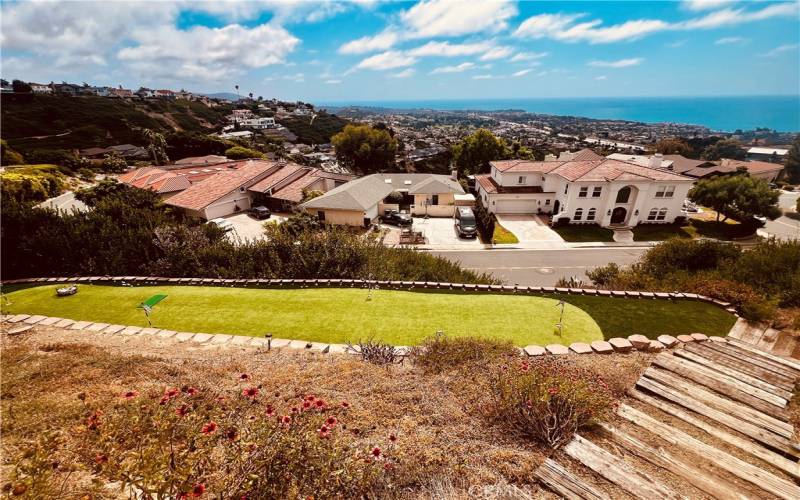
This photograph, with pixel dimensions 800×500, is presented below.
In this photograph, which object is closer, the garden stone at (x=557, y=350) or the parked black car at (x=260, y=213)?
the garden stone at (x=557, y=350)

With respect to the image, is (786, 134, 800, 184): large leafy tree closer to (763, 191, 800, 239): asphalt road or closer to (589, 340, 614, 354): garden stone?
(763, 191, 800, 239): asphalt road

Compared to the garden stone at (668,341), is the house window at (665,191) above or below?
above

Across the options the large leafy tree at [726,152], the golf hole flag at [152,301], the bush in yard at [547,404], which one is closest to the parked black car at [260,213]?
the golf hole flag at [152,301]

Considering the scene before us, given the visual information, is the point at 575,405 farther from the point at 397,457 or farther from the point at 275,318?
the point at 275,318

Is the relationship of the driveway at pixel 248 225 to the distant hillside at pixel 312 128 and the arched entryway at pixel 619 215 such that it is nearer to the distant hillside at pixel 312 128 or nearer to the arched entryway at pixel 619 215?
the arched entryway at pixel 619 215

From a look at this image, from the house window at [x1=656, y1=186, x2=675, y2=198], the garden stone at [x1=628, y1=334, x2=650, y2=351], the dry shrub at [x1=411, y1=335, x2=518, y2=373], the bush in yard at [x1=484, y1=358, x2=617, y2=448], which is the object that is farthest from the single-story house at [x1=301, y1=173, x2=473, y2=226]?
the bush in yard at [x1=484, y1=358, x2=617, y2=448]

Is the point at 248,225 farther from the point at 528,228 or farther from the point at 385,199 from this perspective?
the point at 528,228

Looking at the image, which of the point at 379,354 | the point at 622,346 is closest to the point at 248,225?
the point at 379,354
